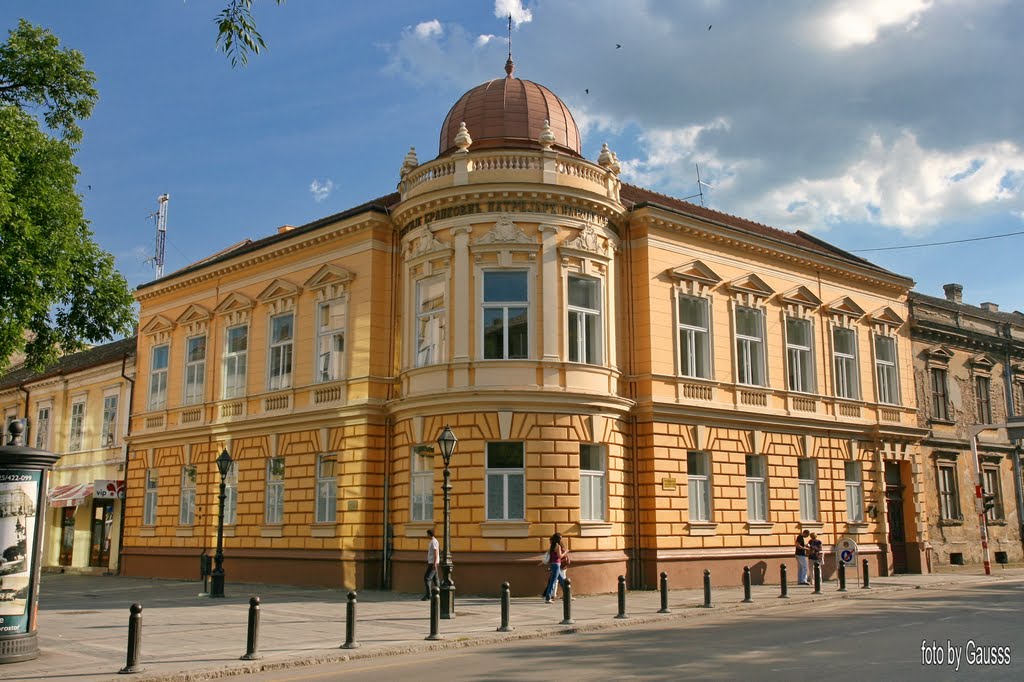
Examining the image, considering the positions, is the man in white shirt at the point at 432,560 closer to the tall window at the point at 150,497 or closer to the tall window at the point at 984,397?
the tall window at the point at 150,497

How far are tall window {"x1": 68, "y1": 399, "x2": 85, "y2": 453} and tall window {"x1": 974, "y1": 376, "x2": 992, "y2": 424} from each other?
1471 inches

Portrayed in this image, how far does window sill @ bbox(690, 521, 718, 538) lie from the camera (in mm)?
26031

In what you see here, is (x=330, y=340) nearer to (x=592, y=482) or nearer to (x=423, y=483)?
(x=423, y=483)

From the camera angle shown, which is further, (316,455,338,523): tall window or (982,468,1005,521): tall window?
(982,468,1005,521): tall window

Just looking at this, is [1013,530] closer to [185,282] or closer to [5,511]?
[185,282]

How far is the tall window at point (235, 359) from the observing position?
3120 cm

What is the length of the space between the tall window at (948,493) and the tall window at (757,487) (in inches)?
419

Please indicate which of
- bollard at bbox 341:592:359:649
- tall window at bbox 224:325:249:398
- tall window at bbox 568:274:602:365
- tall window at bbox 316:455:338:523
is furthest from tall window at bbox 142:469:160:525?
bollard at bbox 341:592:359:649

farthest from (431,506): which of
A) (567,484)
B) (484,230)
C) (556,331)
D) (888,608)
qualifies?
(888,608)

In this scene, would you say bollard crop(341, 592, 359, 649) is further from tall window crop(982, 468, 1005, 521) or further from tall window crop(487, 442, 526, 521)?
tall window crop(982, 468, 1005, 521)

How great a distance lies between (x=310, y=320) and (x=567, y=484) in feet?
33.6

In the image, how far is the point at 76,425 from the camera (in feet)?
135

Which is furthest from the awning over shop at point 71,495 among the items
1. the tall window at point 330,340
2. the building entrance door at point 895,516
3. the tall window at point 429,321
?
Answer: the building entrance door at point 895,516

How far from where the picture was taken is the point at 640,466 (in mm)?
25719
